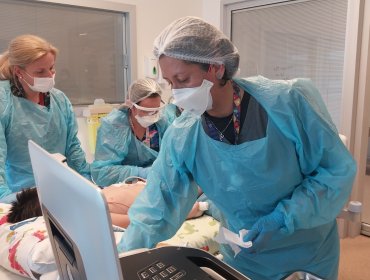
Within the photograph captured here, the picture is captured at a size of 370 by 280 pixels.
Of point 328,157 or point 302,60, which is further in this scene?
point 302,60

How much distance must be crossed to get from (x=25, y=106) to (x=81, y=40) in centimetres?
126

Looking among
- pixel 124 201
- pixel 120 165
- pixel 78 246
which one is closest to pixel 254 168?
pixel 78 246

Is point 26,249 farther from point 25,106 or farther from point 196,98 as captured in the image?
point 25,106

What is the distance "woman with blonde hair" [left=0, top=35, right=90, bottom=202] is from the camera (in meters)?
1.77

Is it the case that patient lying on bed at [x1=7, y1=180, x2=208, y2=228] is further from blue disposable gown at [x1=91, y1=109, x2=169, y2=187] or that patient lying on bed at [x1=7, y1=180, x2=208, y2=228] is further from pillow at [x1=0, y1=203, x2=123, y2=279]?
blue disposable gown at [x1=91, y1=109, x2=169, y2=187]

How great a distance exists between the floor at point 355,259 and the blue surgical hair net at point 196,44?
186cm

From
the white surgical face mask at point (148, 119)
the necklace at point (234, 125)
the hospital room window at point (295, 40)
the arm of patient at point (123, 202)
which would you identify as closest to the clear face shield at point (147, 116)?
the white surgical face mask at point (148, 119)

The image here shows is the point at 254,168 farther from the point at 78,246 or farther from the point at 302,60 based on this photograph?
the point at 302,60

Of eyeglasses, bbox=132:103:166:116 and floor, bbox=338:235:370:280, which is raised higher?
eyeglasses, bbox=132:103:166:116

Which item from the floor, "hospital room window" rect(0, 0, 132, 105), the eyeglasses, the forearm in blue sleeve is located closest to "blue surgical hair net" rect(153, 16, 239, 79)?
the forearm in blue sleeve

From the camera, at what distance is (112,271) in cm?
45

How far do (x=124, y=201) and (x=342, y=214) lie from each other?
0.93 meters

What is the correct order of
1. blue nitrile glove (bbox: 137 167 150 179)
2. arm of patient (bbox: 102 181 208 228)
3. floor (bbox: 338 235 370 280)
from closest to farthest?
1. arm of patient (bbox: 102 181 208 228)
2. blue nitrile glove (bbox: 137 167 150 179)
3. floor (bbox: 338 235 370 280)

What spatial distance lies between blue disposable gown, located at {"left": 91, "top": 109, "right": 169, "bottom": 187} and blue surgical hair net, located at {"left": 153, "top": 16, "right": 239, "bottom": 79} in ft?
3.73
